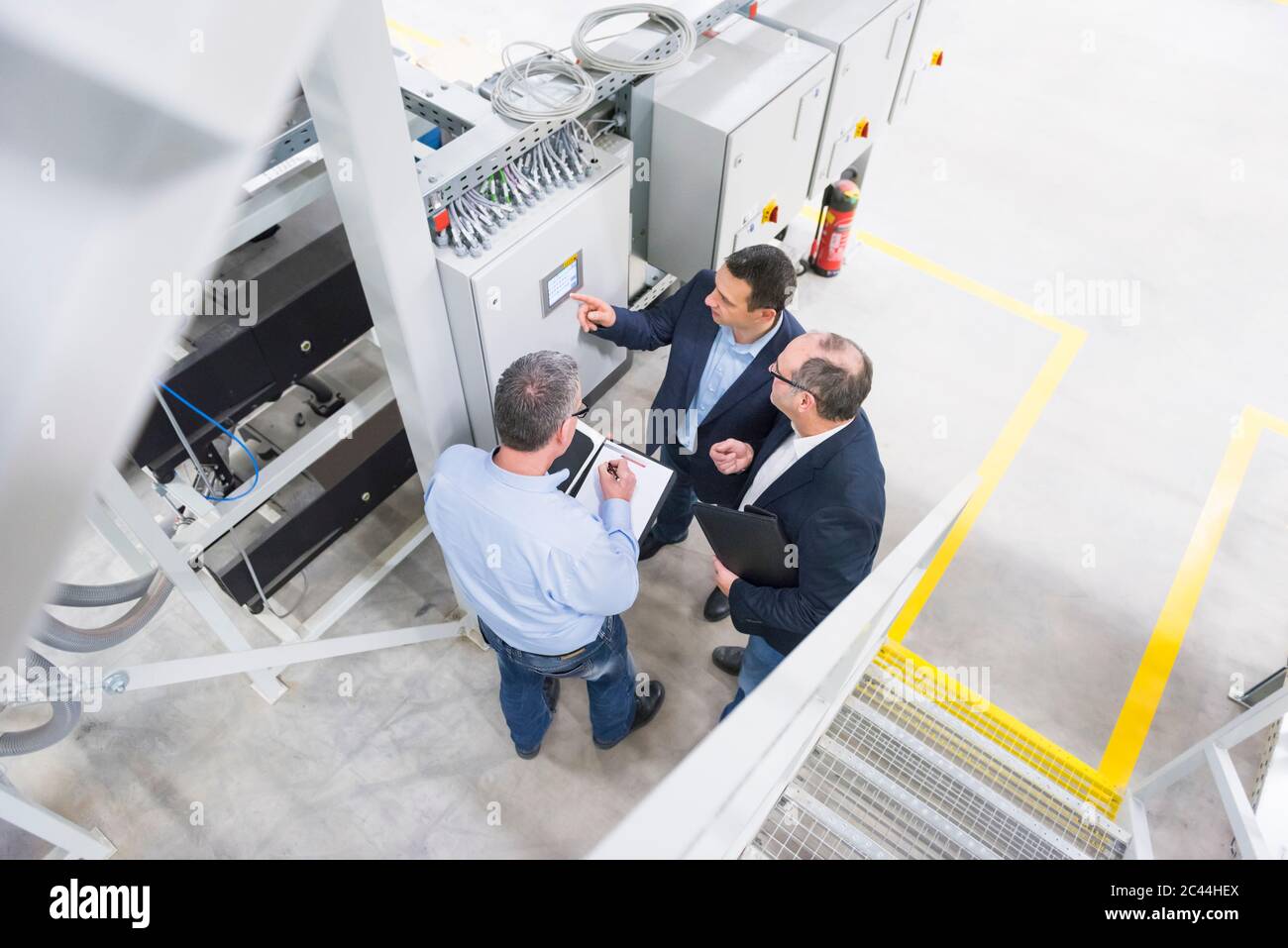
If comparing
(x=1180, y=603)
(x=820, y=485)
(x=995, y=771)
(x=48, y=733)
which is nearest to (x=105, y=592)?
(x=48, y=733)

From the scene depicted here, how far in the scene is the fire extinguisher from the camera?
5.06m

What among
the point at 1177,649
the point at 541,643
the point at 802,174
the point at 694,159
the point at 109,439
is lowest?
the point at 1177,649

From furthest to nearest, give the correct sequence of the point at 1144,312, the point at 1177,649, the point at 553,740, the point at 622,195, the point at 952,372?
1. the point at 1144,312
2. the point at 952,372
3. the point at 1177,649
4. the point at 553,740
5. the point at 622,195

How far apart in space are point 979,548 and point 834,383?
7.63ft

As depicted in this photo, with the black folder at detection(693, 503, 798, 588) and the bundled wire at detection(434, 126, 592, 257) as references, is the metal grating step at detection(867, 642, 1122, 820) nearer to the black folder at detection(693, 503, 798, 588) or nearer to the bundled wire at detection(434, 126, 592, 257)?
the black folder at detection(693, 503, 798, 588)

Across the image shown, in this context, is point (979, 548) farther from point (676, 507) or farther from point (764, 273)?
point (764, 273)

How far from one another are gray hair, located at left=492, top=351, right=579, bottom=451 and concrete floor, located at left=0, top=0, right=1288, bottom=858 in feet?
5.85

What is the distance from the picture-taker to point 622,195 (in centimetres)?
304

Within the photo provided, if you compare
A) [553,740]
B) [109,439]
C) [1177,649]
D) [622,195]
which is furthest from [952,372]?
[109,439]

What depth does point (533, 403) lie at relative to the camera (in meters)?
2.31

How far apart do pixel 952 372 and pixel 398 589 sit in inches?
144

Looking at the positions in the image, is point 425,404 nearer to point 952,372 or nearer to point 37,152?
point 37,152
